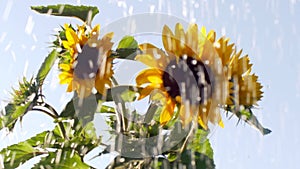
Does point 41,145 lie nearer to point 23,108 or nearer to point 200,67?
point 23,108

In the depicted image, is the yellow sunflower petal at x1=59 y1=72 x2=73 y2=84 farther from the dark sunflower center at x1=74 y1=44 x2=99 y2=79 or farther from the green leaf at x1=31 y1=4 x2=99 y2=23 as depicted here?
the green leaf at x1=31 y1=4 x2=99 y2=23

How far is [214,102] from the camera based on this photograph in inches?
31.2

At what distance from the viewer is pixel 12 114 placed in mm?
786

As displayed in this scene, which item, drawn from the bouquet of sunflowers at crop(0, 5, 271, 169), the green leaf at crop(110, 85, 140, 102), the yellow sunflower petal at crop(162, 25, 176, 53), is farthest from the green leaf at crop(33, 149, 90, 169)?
the yellow sunflower petal at crop(162, 25, 176, 53)

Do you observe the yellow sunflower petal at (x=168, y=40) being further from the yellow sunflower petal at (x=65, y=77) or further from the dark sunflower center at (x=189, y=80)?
the yellow sunflower petal at (x=65, y=77)

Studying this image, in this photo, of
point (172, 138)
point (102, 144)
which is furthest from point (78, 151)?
point (172, 138)

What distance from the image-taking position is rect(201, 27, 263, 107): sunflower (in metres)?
0.79

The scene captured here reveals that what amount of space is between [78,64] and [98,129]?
4.2 inches

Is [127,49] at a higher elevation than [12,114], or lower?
higher

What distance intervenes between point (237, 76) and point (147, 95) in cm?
14

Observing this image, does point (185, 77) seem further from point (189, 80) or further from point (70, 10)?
point (70, 10)

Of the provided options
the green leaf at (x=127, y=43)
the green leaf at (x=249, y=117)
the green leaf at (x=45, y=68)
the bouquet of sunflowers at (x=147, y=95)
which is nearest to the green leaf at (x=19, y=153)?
the bouquet of sunflowers at (x=147, y=95)

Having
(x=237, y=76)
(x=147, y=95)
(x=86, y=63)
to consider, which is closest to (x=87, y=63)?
(x=86, y=63)

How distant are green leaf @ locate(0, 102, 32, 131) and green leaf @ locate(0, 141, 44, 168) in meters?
0.09
